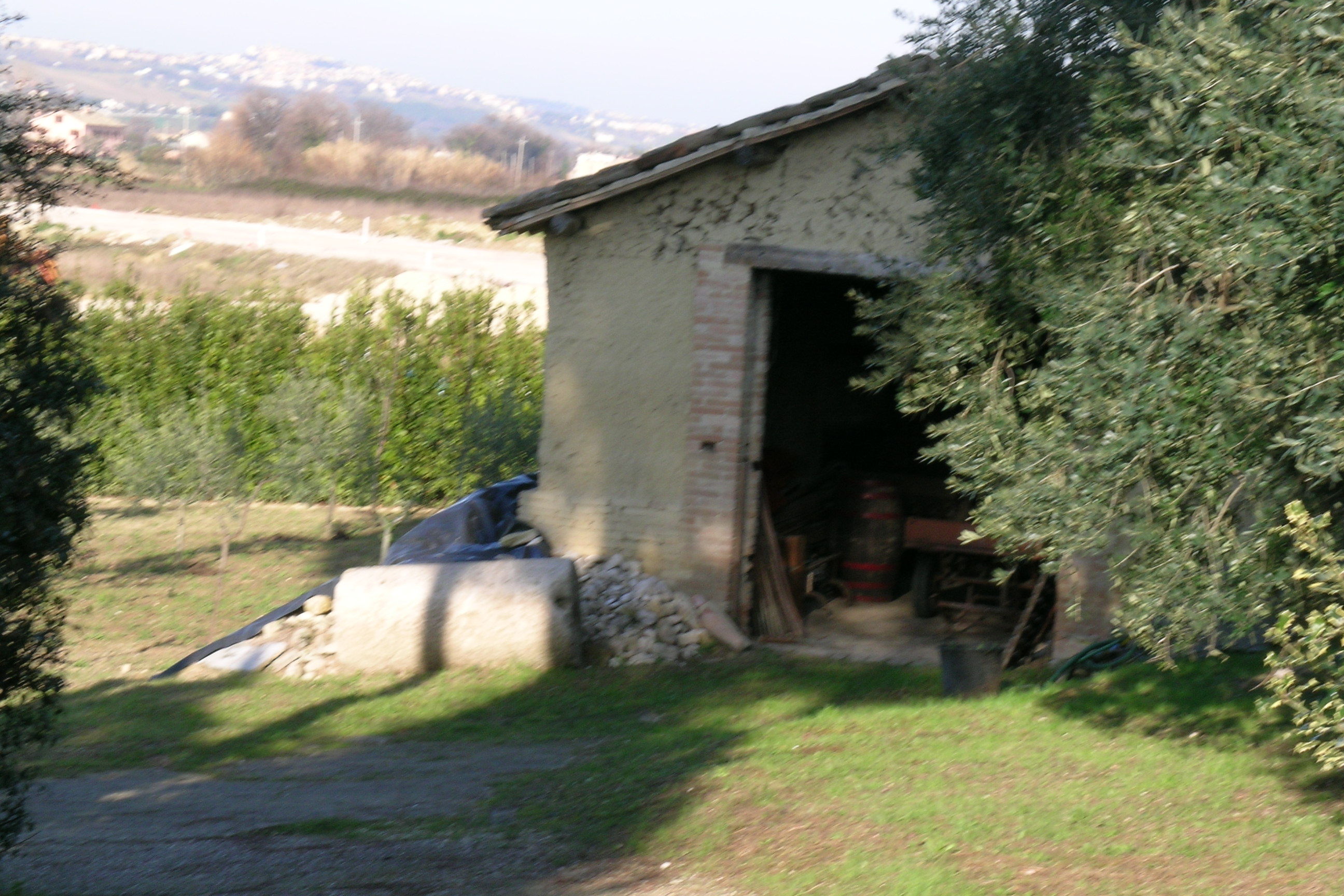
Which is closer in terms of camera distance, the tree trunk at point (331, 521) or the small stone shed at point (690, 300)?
the small stone shed at point (690, 300)

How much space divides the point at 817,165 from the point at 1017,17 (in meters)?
3.87

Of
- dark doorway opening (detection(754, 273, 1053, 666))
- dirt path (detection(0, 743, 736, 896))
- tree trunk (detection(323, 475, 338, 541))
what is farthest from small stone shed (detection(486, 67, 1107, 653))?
tree trunk (detection(323, 475, 338, 541))

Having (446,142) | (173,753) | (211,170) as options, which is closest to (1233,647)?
(173,753)

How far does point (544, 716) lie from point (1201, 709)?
14.6ft

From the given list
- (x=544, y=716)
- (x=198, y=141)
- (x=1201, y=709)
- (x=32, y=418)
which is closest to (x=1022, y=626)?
(x=1201, y=709)

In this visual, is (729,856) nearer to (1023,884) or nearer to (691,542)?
(1023,884)

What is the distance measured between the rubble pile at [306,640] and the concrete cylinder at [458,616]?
0.34m

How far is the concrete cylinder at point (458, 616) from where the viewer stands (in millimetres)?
10094

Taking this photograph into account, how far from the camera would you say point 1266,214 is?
425 centimetres

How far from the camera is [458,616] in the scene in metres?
10.1

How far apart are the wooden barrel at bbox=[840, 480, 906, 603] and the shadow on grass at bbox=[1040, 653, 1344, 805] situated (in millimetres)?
4627

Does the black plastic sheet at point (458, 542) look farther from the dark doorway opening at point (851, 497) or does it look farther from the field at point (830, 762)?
the dark doorway opening at point (851, 497)

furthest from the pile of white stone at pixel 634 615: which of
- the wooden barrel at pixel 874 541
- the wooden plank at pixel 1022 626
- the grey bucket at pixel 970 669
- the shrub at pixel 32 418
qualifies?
the shrub at pixel 32 418

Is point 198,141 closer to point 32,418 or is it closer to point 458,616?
point 458,616
